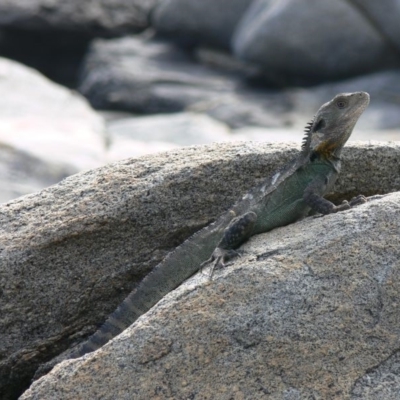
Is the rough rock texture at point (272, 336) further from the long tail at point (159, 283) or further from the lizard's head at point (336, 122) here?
the lizard's head at point (336, 122)

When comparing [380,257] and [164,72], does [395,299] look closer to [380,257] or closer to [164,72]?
[380,257]

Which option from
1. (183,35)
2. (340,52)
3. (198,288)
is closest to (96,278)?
(198,288)

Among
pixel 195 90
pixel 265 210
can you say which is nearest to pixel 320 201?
pixel 265 210

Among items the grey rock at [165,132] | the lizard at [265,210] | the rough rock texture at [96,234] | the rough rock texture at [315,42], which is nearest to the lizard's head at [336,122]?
the lizard at [265,210]

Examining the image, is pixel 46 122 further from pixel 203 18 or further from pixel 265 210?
pixel 265 210

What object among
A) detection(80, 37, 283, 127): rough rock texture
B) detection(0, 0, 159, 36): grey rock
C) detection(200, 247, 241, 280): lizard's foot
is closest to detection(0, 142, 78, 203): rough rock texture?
detection(200, 247, 241, 280): lizard's foot
